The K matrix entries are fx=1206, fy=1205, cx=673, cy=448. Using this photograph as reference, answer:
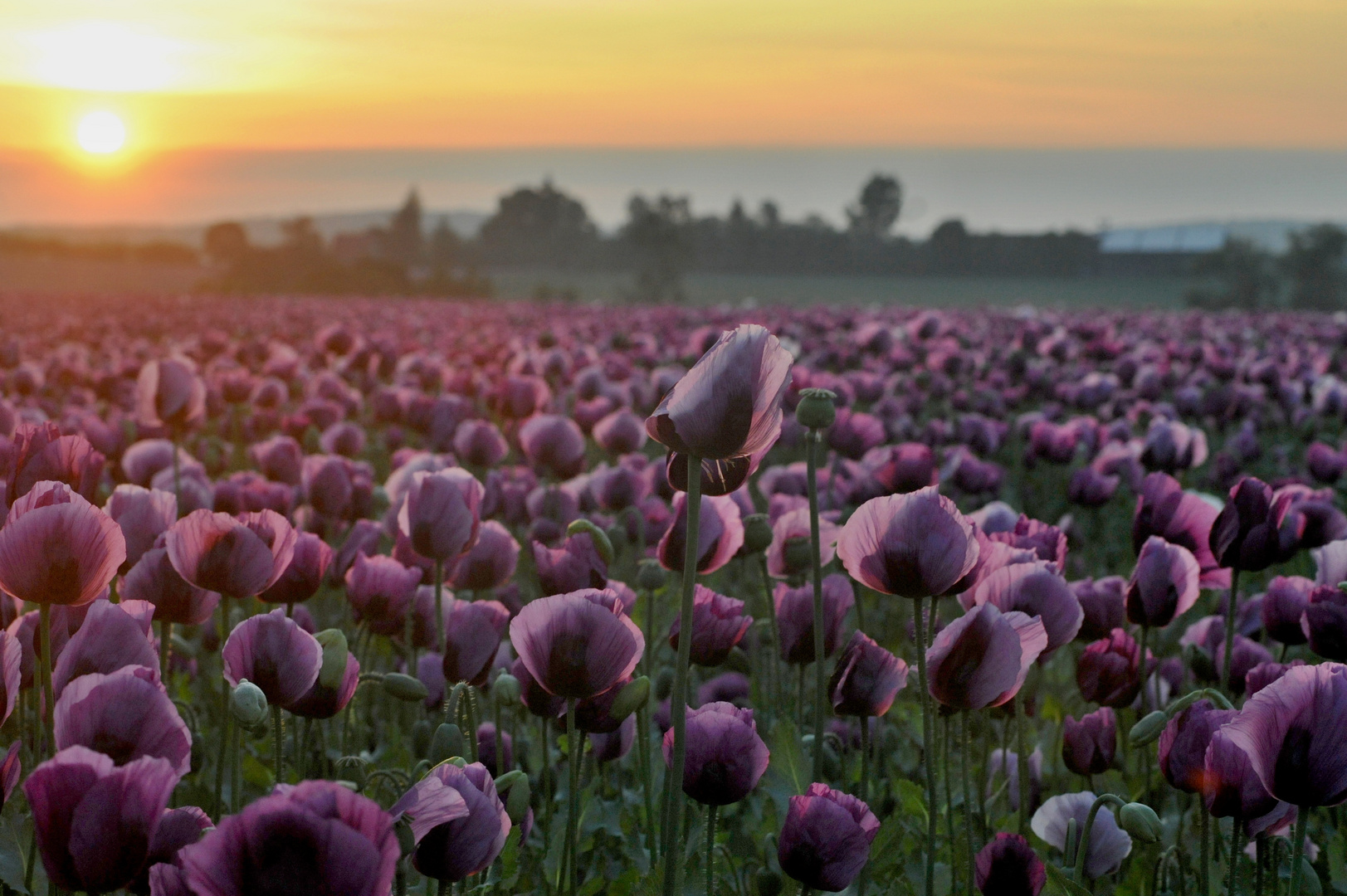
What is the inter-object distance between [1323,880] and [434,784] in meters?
2.15

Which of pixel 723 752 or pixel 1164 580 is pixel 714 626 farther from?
pixel 1164 580

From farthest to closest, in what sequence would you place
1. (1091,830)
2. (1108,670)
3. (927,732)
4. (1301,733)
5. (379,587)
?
(379,587), (1108,670), (1091,830), (927,732), (1301,733)

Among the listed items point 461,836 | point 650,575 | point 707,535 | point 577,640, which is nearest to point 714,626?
point 707,535

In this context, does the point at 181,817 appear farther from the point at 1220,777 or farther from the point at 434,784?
the point at 1220,777

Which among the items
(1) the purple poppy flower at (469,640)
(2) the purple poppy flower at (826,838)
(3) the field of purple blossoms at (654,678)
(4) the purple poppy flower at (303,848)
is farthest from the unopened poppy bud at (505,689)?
(4) the purple poppy flower at (303,848)

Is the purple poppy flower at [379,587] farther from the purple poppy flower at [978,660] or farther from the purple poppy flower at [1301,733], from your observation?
the purple poppy flower at [1301,733]

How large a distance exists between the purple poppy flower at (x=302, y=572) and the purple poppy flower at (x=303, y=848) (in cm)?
122

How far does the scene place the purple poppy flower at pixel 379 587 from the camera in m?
2.41

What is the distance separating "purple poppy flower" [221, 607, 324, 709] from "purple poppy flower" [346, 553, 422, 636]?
0.88 m

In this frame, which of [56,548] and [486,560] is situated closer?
[56,548]

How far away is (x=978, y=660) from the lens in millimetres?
1600

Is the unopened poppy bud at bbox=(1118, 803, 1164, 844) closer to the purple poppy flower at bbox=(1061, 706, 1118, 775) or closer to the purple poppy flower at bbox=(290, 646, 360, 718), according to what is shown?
the purple poppy flower at bbox=(1061, 706, 1118, 775)

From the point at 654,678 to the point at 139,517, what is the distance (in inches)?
47.7

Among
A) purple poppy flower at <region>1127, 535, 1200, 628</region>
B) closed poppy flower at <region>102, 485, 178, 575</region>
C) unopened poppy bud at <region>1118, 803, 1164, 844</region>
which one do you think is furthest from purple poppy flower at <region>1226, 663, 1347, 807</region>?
closed poppy flower at <region>102, 485, 178, 575</region>
